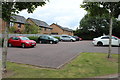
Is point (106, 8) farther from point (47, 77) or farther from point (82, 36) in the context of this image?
point (82, 36)

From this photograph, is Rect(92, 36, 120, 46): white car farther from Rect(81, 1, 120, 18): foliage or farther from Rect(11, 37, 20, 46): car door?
Rect(11, 37, 20, 46): car door

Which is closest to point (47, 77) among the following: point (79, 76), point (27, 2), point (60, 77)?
point (60, 77)

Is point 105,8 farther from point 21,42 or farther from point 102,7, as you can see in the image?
point 21,42

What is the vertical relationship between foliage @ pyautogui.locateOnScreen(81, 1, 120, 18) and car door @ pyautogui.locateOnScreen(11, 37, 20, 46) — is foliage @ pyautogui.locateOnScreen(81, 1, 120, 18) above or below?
above

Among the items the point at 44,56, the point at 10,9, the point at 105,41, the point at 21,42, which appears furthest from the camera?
the point at 105,41

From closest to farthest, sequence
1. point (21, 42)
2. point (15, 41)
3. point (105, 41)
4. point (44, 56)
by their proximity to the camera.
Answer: point (44, 56), point (21, 42), point (15, 41), point (105, 41)

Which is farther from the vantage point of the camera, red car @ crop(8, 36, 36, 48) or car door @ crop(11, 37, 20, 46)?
car door @ crop(11, 37, 20, 46)

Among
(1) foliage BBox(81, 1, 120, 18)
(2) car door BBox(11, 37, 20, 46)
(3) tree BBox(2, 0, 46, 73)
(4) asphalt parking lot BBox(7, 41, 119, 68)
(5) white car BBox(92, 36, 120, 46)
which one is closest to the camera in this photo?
(3) tree BBox(2, 0, 46, 73)

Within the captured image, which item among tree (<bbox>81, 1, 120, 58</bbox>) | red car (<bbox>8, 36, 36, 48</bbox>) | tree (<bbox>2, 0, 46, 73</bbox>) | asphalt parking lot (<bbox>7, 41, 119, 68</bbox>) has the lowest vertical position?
asphalt parking lot (<bbox>7, 41, 119, 68</bbox>)

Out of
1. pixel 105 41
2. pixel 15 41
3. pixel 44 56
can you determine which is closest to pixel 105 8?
pixel 44 56

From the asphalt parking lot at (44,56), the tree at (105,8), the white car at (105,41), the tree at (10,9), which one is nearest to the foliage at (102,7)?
the tree at (105,8)

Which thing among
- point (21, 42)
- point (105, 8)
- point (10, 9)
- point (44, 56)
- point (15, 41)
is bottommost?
point (44, 56)

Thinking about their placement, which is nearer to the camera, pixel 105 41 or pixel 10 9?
pixel 10 9

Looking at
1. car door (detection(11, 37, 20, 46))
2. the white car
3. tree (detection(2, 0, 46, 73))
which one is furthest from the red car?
tree (detection(2, 0, 46, 73))
